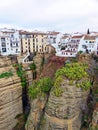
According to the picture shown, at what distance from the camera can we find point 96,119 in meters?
16.8

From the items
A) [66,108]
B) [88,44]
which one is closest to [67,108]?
[66,108]

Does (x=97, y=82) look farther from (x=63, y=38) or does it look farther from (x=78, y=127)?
(x=63, y=38)

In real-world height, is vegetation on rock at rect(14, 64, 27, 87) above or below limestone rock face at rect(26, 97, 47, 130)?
above

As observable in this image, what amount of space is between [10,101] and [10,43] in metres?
16.4

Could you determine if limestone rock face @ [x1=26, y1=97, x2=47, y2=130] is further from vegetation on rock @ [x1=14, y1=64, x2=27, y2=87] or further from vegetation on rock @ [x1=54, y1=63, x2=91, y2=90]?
vegetation on rock @ [x1=14, y1=64, x2=27, y2=87]

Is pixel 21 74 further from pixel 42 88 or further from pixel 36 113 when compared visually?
pixel 36 113

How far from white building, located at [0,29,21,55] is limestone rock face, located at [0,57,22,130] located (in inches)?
485

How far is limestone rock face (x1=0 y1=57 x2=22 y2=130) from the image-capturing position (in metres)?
23.7

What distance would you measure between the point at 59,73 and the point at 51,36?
23.1 m

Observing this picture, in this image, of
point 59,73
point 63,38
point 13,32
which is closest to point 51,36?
point 63,38

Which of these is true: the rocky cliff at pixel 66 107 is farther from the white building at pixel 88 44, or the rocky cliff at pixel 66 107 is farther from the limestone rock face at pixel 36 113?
the white building at pixel 88 44

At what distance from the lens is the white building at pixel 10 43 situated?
37.5 m

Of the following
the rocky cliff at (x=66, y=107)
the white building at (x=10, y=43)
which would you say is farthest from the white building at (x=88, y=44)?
the white building at (x=10, y=43)

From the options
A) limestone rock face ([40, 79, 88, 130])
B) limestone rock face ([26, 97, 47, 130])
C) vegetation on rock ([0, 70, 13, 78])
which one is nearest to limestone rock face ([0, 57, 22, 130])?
vegetation on rock ([0, 70, 13, 78])
